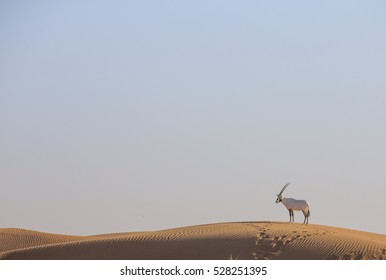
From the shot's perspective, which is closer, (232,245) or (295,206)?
(232,245)

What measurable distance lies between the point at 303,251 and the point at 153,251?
177 inches

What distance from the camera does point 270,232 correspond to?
110 feet

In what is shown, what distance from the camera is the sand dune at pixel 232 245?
31719mm

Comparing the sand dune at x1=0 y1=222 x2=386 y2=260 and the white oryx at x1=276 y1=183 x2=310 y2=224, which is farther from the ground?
the white oryx at x1=276 y1=183 x2=310 y2=224

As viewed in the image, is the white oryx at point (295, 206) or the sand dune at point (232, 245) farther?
the white oryx at point (295, 206)

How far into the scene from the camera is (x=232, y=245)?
32.7 m

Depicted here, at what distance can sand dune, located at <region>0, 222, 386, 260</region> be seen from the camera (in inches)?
1249

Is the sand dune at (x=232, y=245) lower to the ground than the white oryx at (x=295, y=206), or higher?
lower

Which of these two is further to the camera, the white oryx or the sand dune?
the white oryx
